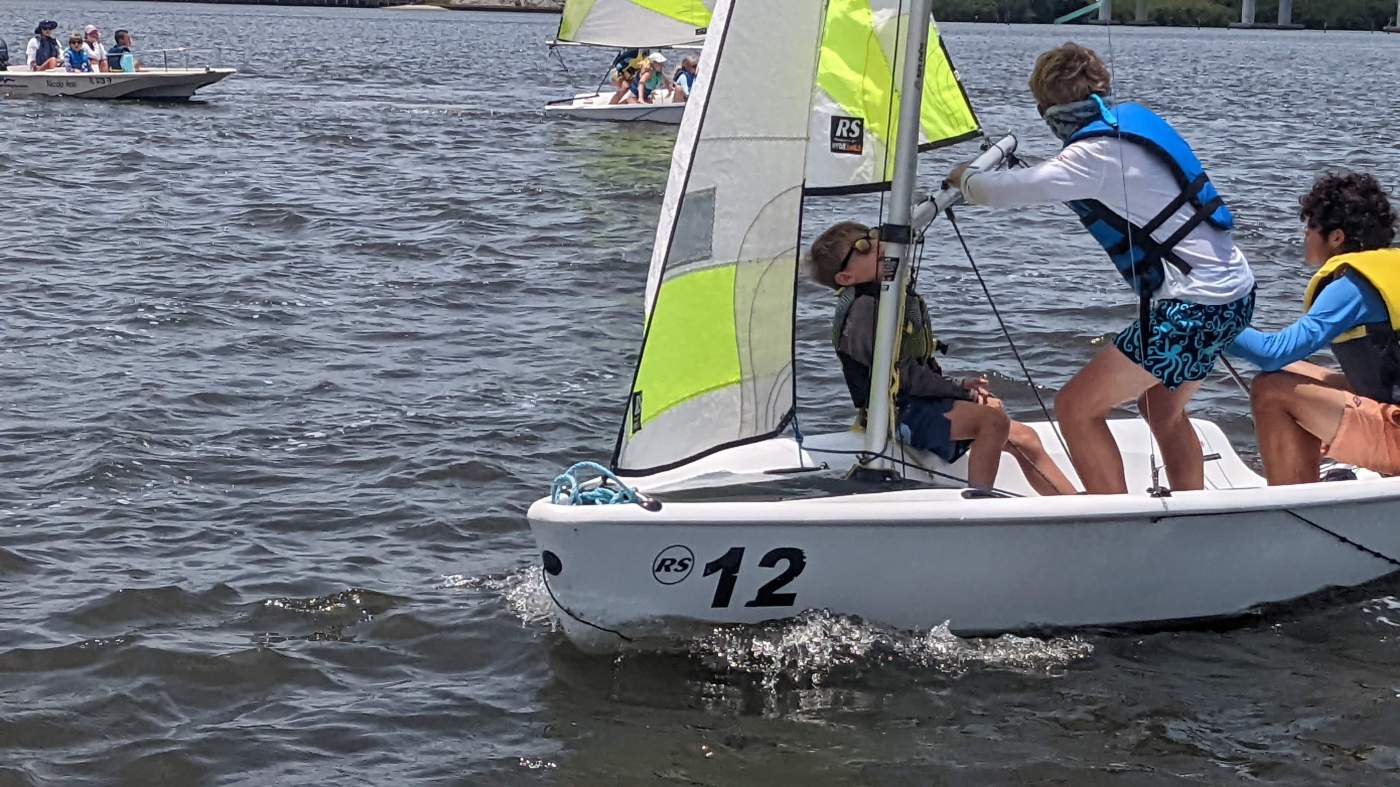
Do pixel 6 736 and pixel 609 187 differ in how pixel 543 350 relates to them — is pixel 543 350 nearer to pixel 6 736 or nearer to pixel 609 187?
pixel 6 736

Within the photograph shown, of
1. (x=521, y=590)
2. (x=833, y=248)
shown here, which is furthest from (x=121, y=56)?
(x=833, y=248)

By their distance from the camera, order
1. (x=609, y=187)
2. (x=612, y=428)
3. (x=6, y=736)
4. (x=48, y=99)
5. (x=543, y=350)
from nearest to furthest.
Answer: (x=6, y=736)
(x=612, y=428)
(x=543, y=350)
(x=609, y=187)
(x=48, y=99)

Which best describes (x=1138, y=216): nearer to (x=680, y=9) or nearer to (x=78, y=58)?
(x=680, y=9)

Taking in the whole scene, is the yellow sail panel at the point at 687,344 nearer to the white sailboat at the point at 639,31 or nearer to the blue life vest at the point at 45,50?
the white sailboat at the point at 639,31

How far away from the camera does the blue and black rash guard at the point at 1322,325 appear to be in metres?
5.69

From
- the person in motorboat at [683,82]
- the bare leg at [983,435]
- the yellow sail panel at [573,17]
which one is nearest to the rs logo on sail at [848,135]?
the bare leg at [983,435]

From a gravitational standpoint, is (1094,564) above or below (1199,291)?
below

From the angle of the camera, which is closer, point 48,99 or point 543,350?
point 543,350

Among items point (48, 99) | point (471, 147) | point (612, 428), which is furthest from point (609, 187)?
point (48, 99)

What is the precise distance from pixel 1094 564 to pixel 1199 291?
906 mm

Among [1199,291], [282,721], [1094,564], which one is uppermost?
[1199,291]

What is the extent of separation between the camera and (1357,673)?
541 cm

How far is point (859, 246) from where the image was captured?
5410 mm

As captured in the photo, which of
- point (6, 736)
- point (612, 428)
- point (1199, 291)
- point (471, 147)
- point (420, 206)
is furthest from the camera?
point (471, 147)
